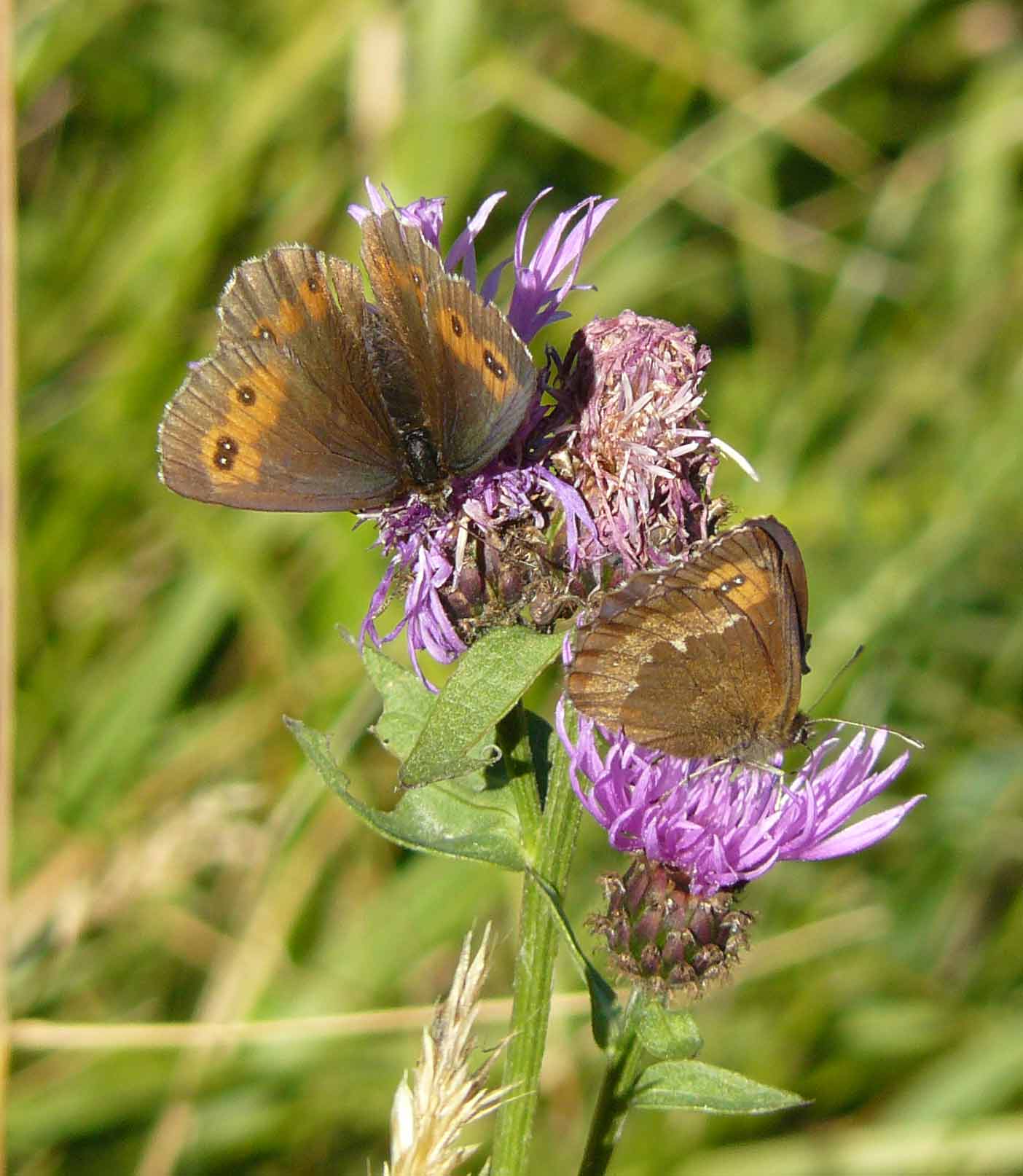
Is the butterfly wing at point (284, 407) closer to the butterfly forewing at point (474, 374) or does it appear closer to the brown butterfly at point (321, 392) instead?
the brown butterfly at point (321, 392)

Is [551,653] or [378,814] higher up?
[551,653]

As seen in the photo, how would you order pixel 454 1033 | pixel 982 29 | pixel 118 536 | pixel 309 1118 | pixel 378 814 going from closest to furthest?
1. pixel 454 1033
2. pixel 378 814
3. pixel 309 1118
4. pixel 118 536
5. pixel 982 29

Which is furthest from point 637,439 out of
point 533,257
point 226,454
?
point 226,454

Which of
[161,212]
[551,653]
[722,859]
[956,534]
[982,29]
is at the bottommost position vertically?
[956,534]

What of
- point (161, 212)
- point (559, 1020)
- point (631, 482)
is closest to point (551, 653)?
point (631, 482)

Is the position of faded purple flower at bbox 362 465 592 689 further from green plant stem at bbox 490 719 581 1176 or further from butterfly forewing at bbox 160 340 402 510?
green plant stem at bbox 490 719 581 1176

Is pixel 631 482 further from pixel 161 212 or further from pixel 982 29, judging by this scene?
→ pixel 982 29

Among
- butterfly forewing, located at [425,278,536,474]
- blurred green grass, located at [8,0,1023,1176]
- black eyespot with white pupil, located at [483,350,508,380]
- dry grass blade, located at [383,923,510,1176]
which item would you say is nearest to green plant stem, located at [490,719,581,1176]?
dry grass blade, located at [383,923,510,1176]

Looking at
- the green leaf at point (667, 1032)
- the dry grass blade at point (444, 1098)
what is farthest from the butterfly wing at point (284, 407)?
the green leaf at point (667, 1032)
